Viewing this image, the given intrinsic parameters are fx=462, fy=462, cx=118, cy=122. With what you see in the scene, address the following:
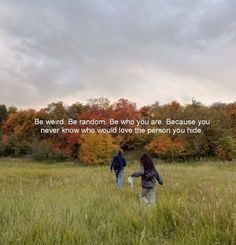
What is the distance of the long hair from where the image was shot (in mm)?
12742

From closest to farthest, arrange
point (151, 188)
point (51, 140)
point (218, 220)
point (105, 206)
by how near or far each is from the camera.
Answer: point (218, 220)
point (105, 206)
point (151, 188)
point (51, 140)

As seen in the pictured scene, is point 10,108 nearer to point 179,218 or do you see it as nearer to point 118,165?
point 118,165

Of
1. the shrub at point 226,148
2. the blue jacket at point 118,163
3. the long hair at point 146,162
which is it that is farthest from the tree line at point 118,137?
the long hair at point 146,162

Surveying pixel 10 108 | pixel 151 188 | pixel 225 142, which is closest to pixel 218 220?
pixel 151 188

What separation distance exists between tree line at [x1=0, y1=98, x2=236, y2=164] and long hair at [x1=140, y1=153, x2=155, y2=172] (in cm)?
A: 5212

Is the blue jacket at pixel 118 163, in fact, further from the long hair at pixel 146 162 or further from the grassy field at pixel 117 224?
the grassy field at pixel 117 224

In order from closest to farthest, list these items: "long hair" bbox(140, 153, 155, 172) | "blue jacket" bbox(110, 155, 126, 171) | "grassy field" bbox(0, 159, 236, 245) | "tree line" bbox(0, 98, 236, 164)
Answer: "grassy field" bbox(0, 159, 236, 245)
"long hair" bbox(140, 153, 155, 172)
"blue jacket" bbox(110, 155, 126, 171)
"tree line" bbox(0, 98, 236, 164)

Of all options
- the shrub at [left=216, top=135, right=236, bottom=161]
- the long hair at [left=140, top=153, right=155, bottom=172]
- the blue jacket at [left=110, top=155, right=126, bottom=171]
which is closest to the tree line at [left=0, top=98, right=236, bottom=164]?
the shrub at [left=216, top=135, right=236, bottom=161]

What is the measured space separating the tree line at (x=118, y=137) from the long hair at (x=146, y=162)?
52.1 metres

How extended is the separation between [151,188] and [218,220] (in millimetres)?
6568

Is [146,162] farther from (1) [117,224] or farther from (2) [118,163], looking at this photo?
(2) [118,163]

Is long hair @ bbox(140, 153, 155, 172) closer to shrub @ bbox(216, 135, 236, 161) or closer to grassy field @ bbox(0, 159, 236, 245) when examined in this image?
grassy field @ bbox(0, 159, 236, 245)

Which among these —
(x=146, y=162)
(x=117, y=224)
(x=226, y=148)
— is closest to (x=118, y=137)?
(x=226, y=148)

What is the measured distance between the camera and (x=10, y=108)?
109250 mm
